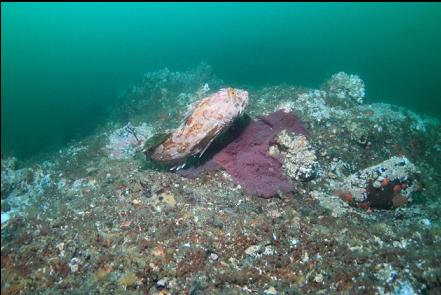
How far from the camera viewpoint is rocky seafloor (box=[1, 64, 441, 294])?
493 centimetres

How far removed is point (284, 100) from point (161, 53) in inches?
1734

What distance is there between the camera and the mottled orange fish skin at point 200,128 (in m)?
7.22

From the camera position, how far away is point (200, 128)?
722cm

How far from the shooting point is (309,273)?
524 cm

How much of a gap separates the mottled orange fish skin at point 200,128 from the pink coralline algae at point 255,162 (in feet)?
1.63

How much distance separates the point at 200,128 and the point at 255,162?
1470 millimetres

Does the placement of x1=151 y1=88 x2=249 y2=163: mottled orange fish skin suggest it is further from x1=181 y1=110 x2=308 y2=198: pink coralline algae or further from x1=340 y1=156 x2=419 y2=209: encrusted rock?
x1=340 y1=156 x2=419 y2=209: encrusted rock

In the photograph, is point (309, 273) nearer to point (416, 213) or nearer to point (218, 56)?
point (416, 213)

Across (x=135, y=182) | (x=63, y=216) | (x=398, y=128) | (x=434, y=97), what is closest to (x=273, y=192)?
(x=135, y=182)

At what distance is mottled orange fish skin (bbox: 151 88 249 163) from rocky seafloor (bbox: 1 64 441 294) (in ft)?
1.55

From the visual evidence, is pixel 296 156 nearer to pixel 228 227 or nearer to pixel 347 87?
pixel 228 227

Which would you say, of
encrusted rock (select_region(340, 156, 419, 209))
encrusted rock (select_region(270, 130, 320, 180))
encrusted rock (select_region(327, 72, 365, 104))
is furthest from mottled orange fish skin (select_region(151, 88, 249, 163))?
encrusted rock (select_region(327, 72, 365, 104))

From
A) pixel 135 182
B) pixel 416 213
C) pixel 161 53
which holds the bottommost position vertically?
pixel 161 53

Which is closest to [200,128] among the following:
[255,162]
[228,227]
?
[255,162]
